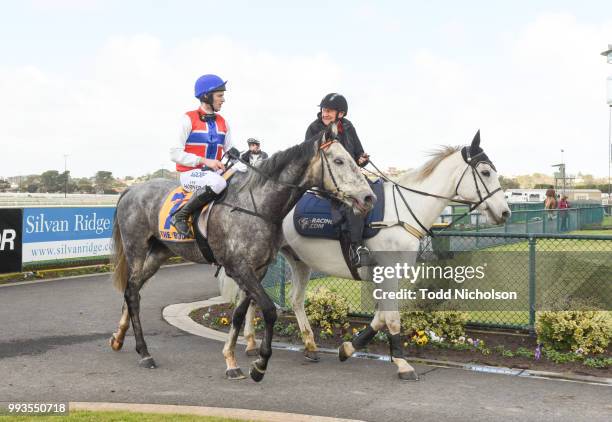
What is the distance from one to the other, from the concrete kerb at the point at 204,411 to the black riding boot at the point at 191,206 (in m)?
1.99

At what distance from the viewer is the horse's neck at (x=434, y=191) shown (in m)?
7.13

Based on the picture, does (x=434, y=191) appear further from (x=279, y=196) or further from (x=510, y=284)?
(x=510, y=284)

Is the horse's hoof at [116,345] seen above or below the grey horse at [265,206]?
below

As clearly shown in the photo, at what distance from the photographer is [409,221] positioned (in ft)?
23.3

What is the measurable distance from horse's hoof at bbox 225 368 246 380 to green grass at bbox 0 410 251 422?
1312 millimetres

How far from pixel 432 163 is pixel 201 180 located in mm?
2570

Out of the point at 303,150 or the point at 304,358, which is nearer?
the point at 303,150

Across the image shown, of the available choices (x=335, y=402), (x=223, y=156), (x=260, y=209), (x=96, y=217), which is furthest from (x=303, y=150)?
(x=96, y=217)

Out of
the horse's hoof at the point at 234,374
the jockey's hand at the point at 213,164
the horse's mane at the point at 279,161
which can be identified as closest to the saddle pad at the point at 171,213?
the jockey's hand at the point at 213,164

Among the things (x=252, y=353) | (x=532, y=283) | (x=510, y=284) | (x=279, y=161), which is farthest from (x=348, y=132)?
(x=510, y=284)

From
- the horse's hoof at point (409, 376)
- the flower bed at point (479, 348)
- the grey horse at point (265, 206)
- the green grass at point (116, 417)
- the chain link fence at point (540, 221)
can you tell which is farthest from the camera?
the chain link fence at point (540, 221)

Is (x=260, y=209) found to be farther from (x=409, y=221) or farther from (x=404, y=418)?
(x=404, y=418)

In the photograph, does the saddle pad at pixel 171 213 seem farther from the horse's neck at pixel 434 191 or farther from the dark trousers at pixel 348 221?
the horse's neck at pixel 434 191

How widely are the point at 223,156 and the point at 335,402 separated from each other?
298 centimetres
